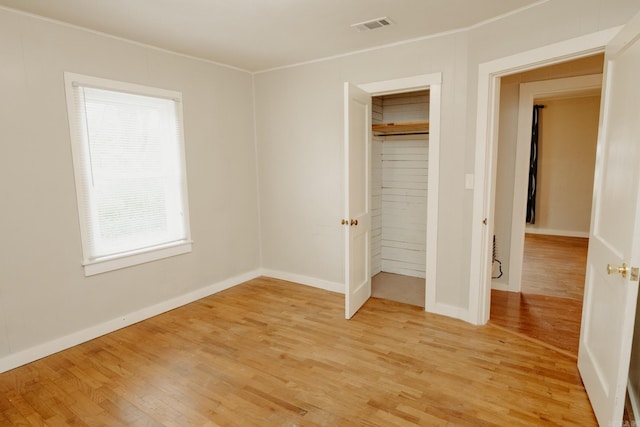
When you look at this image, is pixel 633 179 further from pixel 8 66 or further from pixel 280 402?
pixel 8 66

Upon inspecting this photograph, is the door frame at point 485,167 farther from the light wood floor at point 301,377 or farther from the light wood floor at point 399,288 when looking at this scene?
the light wood floor at point 399,288

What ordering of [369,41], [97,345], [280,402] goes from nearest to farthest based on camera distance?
[280,402] < [97,345] < [369,41]

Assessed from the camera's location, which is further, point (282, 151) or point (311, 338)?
point (282, 151)

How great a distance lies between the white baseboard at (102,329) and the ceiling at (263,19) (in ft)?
7.88

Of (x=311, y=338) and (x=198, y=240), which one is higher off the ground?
(x=198, y=240)

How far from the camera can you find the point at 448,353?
2631mm

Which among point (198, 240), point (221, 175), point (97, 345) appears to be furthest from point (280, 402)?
point (221, 175)

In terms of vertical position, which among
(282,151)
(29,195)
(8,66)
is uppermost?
(8,66)

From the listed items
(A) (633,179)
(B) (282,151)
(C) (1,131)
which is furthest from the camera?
A: (B) (282,151)

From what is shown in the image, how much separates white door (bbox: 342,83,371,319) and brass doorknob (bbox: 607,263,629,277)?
1.80m

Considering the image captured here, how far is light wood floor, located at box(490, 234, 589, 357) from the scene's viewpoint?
293 cm

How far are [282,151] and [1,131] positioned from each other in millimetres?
2473

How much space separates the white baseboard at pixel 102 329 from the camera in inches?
100

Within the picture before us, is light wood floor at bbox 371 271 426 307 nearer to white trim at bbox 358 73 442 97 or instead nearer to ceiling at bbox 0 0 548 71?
white trim at bbox 358 73 442 97
